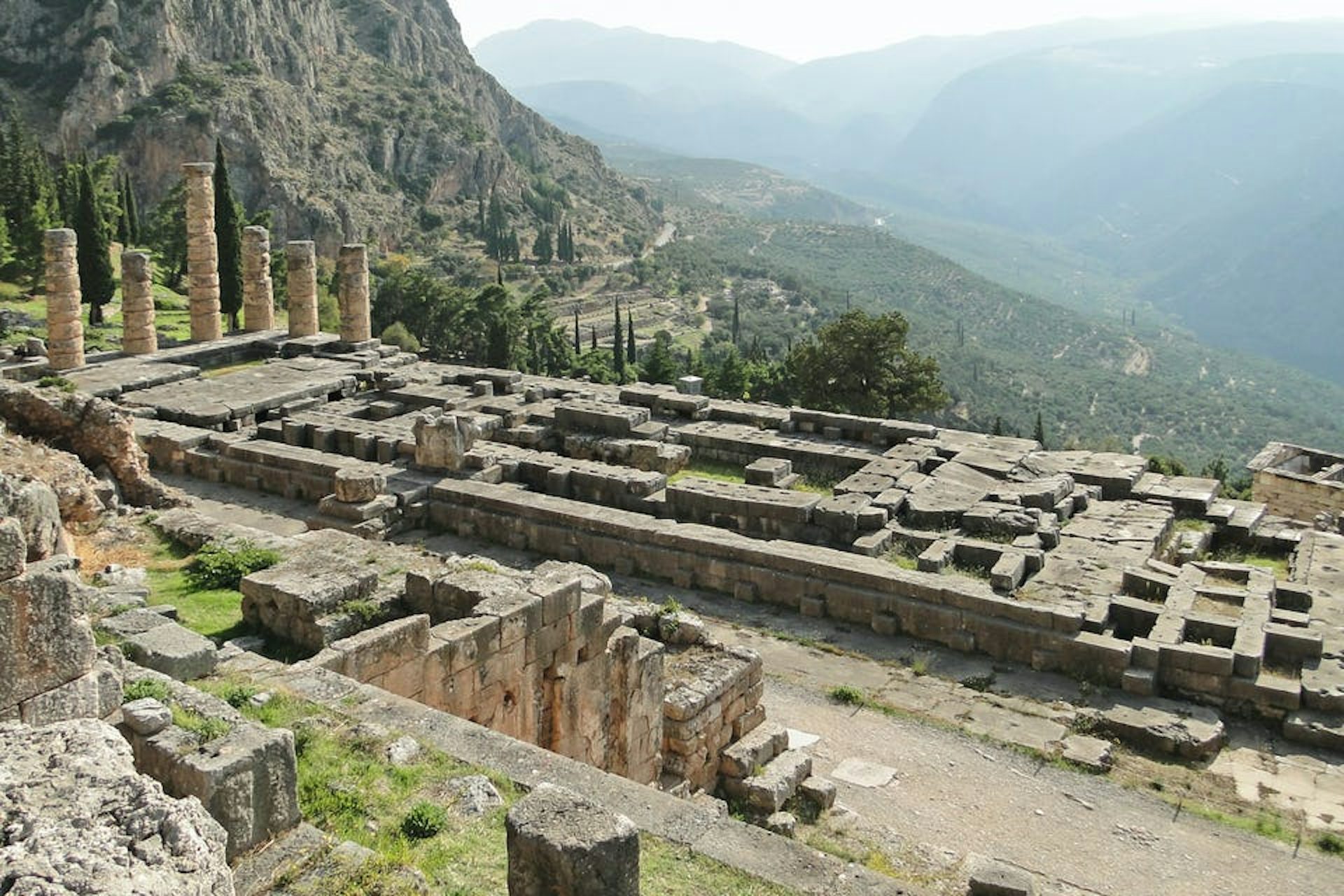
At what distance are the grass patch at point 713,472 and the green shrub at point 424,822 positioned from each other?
13440 mm

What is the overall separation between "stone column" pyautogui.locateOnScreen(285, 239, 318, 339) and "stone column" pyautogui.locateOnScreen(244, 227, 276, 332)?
3.59ft

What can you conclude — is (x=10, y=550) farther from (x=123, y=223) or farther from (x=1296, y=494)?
(x=123, y=223)

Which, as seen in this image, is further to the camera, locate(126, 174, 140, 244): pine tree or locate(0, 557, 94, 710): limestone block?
locate(126, 174, 140, 244): pine tree

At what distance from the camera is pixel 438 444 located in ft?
65.5

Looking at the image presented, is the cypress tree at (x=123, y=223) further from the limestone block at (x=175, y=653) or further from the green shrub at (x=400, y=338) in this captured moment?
the limestone block at (x=175, y=653)

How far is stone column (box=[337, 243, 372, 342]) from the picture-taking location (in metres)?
32.1

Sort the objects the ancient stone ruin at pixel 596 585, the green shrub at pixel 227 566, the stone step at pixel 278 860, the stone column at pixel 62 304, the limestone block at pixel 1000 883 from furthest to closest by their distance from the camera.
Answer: the stone column at pixel 62 304, the green shrub at pixel 227 566, the limestone block at pixel 1000 883, the ancient stone ruin at pixel 596 585, the stone step at pixel 278 860

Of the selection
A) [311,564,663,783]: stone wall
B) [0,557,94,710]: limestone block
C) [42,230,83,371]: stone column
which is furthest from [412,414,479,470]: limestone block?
[0,557,94,710]: limestone block

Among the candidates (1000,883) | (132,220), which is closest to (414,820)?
(1000,883)

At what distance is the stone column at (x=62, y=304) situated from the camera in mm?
27438

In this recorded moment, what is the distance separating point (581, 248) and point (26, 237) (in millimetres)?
77718

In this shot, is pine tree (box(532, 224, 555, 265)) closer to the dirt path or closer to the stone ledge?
the dirt path

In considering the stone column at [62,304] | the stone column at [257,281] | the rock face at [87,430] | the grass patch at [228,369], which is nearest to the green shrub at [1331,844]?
the rock face at [87,430]

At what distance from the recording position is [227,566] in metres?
12.9
